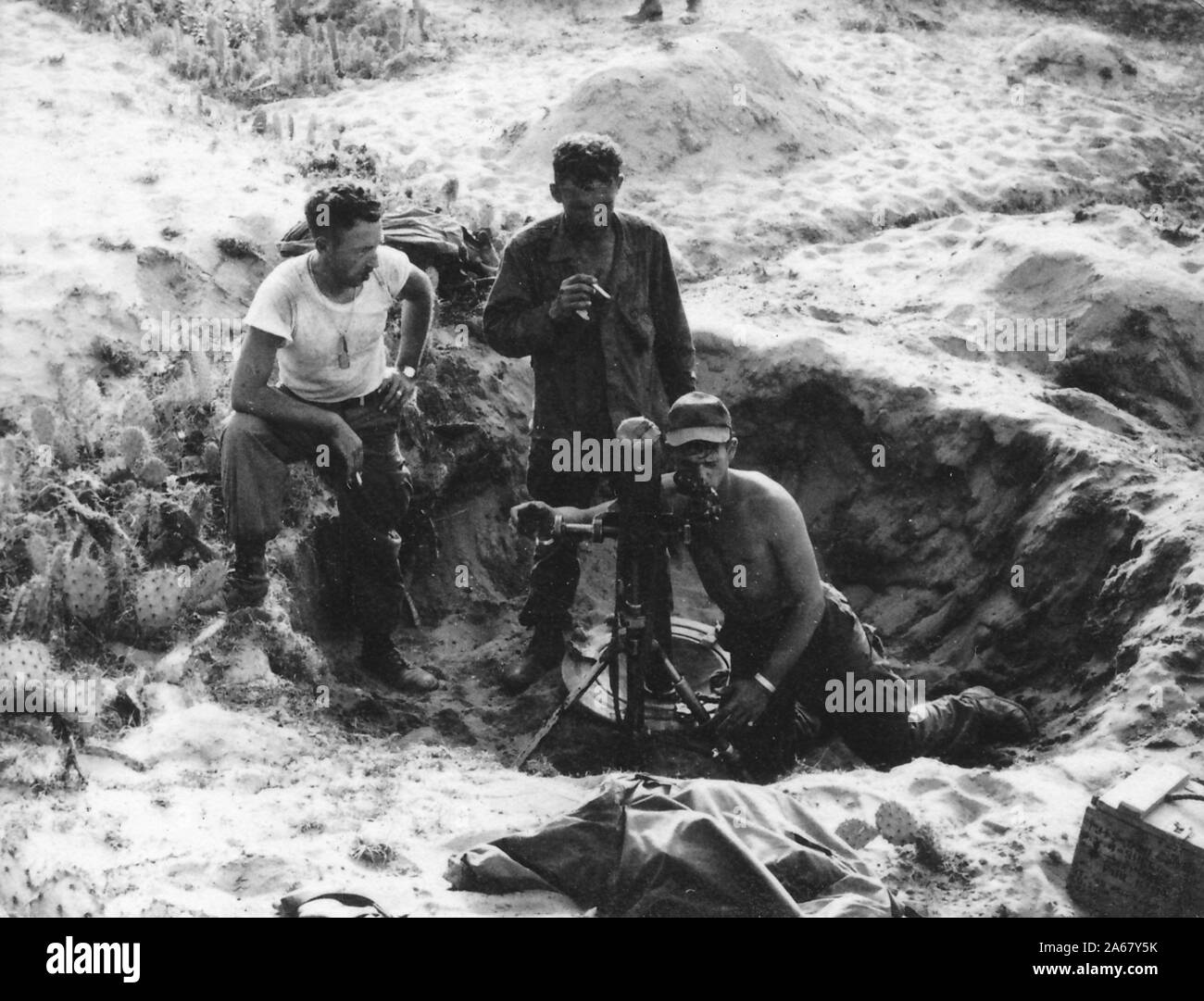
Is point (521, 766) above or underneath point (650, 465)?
underneath

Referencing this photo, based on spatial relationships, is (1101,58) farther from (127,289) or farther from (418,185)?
(127,289)

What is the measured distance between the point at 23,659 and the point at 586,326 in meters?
2.50

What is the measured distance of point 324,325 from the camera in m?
4.79

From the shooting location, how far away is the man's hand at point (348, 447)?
477 centimetres

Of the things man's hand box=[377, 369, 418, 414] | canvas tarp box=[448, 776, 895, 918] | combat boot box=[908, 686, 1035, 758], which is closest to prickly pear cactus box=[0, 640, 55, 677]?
man's hand box=[377, 369, 418, 414]

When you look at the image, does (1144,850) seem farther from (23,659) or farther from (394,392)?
(23,659)

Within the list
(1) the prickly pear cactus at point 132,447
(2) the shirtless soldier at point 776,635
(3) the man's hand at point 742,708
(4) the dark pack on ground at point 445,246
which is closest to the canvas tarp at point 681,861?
(3) the man's hand at point 742,708

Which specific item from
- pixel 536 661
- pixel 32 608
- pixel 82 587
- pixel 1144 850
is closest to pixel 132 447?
pixel 82 587

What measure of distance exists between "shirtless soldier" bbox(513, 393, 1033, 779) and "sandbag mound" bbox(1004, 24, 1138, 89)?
8259 millimetres

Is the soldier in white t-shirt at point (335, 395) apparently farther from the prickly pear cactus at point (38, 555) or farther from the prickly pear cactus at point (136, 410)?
the prickly pear cactus at point (136, 410)

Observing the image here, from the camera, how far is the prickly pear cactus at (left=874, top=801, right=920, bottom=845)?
12.8ft

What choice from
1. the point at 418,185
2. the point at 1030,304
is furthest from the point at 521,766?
the point at 418,185

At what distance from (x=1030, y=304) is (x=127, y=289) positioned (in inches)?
199

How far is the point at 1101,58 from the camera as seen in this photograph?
1173 centimetres
